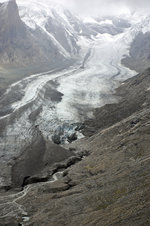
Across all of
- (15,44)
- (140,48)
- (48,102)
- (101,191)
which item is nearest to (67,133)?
(48,102)

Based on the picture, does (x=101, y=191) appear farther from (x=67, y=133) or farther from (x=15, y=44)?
(x=15, y=44)

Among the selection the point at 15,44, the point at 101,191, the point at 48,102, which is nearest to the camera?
the point at 101,191

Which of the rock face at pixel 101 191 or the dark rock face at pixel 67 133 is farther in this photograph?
the dark rock face at pixel 67 133

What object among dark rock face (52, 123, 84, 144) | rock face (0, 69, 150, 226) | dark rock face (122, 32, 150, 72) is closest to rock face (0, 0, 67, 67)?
dark rock face (122, 32, 150, 72)

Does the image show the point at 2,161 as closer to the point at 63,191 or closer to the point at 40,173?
the point at 40,173

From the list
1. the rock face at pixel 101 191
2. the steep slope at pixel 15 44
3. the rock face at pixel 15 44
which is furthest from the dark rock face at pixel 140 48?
the rock face at pixel 101 191

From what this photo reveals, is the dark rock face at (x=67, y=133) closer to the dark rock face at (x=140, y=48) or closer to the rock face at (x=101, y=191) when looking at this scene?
the rock face at (x=101, y=191)

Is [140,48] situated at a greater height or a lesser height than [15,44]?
lesser

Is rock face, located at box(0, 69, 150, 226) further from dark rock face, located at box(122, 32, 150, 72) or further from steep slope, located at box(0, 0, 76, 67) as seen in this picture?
dark rock face, located at box(122, 32, 150, 72)
